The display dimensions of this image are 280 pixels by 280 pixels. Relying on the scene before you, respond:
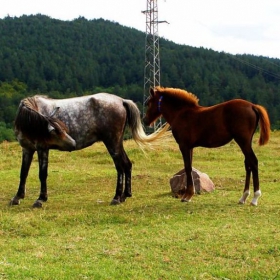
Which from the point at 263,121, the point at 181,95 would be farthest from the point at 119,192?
the point at 263,121

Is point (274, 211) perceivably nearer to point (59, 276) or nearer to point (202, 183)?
point (202, 183)

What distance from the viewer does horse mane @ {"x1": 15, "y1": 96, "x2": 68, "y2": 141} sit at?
8.58 metres

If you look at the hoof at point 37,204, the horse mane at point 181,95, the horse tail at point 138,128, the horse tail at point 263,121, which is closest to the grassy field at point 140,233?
the hoof at point 37,204

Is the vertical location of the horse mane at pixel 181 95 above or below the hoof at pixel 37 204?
above

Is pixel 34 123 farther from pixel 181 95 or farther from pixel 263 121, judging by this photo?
pixel 263 121

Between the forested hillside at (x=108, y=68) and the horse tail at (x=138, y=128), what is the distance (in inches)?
2121

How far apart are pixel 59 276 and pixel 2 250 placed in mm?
1379

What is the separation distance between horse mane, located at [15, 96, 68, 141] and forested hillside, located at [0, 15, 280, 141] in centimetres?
5394

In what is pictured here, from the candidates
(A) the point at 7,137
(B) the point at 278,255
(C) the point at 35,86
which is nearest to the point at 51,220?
(B) the point at 278,255

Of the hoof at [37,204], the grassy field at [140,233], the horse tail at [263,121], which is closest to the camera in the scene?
the grassy field at [140,233]

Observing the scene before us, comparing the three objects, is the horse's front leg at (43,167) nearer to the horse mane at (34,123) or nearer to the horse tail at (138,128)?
the horse mane at (34,123)

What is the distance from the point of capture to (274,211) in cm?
796

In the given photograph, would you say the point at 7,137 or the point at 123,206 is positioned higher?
the point at 123,206

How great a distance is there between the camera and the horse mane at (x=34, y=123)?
8.58 m
